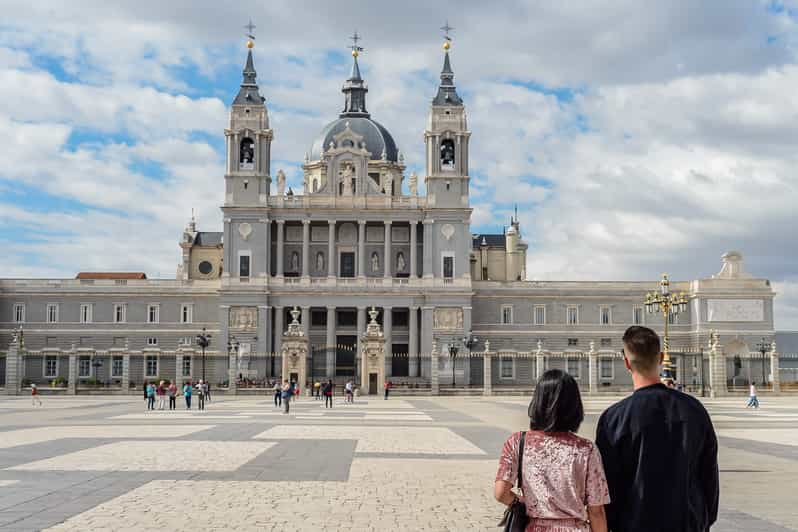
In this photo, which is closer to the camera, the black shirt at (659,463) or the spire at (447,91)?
the black shirt at (659,463)

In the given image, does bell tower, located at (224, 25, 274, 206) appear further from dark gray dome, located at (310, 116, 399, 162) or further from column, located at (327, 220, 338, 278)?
dark gray dome, located at (310, 116, 399, 162)

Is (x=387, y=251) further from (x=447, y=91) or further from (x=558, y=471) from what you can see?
(x=558, y=471)

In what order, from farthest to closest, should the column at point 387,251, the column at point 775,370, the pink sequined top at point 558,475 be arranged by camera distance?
1. the column at point 387,251
2. the column at point 775,370
3. the pink sequined top at point 558,475

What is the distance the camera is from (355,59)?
11050 cm

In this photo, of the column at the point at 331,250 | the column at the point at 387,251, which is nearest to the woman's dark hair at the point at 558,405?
the column at the point at 387,251

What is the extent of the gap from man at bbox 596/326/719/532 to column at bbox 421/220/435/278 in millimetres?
77913

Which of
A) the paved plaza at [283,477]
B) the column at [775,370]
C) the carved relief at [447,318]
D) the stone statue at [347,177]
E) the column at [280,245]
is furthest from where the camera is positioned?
the stone statue at [347,177]

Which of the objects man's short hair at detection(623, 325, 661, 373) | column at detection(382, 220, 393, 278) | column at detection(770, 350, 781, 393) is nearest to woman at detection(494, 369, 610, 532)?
man's short hair at detection(623, 325, 661, 373)

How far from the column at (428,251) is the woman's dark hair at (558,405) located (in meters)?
78.0

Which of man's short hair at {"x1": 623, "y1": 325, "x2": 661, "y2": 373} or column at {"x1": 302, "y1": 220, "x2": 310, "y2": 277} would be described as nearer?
man's short hair at {"x1": 623, "y1": 325, "x2": 661, "y2": 373}

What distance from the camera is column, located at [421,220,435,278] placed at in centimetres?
8453

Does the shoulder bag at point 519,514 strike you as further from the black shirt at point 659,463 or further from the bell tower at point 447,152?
the bell tower at point 447,152

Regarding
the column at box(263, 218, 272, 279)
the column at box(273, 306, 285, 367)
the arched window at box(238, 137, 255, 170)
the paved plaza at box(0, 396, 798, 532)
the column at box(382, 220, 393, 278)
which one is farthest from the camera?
the arched window at box(238, 137, 255, 170)

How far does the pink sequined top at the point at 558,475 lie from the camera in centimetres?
607
